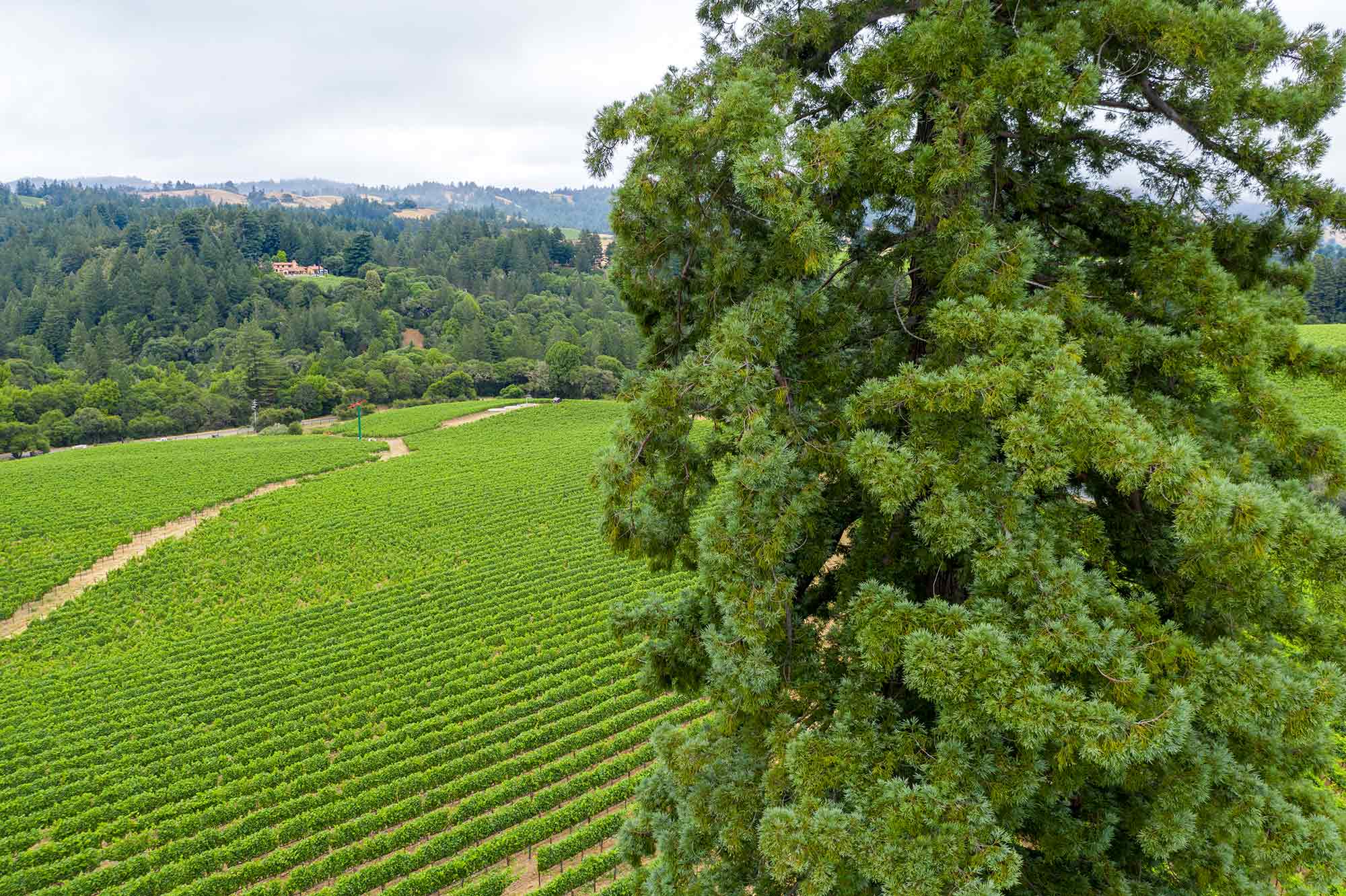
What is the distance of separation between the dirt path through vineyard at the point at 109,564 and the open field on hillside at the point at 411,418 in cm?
1790

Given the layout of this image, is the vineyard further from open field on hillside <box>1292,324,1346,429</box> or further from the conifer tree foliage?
open field on hillside <box>1292,324,1346,429</box>

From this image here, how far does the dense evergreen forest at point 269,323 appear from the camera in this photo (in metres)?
67.2

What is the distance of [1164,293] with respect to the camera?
4.53 m

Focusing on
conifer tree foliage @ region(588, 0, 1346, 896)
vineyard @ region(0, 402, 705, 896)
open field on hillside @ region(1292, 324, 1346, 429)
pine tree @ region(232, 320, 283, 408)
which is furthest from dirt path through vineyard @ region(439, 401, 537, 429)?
conifer tree foliage @ region(588, 0, 1346, 896)

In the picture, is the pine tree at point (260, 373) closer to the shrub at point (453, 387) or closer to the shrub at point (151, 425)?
the shrub at point (151, 425)

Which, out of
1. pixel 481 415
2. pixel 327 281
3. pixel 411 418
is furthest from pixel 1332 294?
pixel 327 281

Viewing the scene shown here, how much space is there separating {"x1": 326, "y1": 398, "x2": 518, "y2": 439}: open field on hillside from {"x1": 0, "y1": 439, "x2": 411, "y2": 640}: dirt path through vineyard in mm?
17896

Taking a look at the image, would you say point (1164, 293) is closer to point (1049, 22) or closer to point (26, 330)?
point (1049, 22)

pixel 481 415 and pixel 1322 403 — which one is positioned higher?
pixel 1322 403

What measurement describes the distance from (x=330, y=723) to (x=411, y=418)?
2026 inches

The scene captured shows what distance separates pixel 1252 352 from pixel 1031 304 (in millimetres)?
1282

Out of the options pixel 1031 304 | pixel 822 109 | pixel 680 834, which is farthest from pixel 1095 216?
pixel 680 834

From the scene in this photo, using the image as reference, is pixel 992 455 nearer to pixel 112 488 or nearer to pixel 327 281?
pixel 112 488

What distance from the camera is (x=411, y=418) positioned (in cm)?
6381
